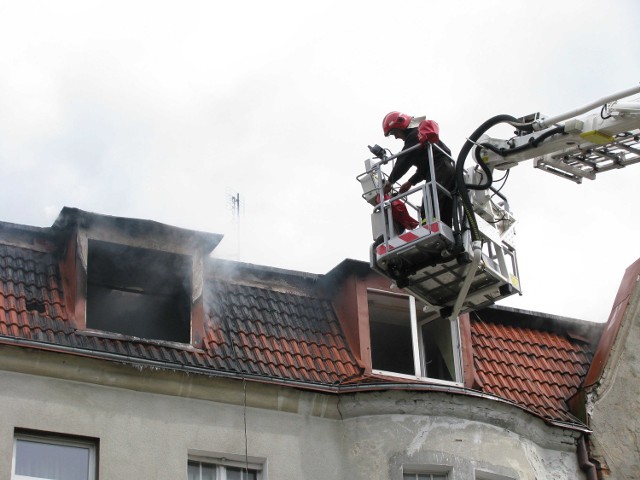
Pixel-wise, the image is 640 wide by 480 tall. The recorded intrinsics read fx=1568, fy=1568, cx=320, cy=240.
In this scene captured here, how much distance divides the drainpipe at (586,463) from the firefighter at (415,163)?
4510mm

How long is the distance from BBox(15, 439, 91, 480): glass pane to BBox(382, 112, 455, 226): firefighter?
207 inches

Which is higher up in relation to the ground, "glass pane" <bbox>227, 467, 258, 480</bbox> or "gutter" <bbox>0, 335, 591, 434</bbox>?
"gutter" <bbox>0, 335, 591, 434</bbox>

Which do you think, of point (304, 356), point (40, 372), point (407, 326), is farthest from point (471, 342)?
point (40, 372)

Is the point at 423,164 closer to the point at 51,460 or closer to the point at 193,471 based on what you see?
the point at 193,471

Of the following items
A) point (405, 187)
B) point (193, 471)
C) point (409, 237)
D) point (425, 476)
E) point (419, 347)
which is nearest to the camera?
point (409, 237)

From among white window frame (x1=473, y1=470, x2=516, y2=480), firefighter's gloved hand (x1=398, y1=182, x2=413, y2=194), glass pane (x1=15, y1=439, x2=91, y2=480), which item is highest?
firefighter's gloved hand (x1=398, y1=182, x2=413, y2=194)

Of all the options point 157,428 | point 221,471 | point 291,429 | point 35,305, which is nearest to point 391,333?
point 291,429

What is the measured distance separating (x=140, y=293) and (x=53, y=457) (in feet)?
11.9

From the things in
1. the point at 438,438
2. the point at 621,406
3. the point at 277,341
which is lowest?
the point at 438,438

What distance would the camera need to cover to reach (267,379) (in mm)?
20656

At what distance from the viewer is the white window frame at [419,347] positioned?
22.3 meters

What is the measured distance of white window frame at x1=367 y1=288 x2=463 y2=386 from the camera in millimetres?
22281

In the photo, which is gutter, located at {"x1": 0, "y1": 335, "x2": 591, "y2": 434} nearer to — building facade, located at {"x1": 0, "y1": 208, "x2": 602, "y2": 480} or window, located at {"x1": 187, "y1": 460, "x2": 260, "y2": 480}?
building facade, located at {"x1": 0, "y1": 208, "x2": 602, "y2": 480}

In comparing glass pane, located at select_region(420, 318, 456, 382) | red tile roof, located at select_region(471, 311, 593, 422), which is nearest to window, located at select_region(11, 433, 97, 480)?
glass pane, located at select_region(420, 318, 456, 382)
